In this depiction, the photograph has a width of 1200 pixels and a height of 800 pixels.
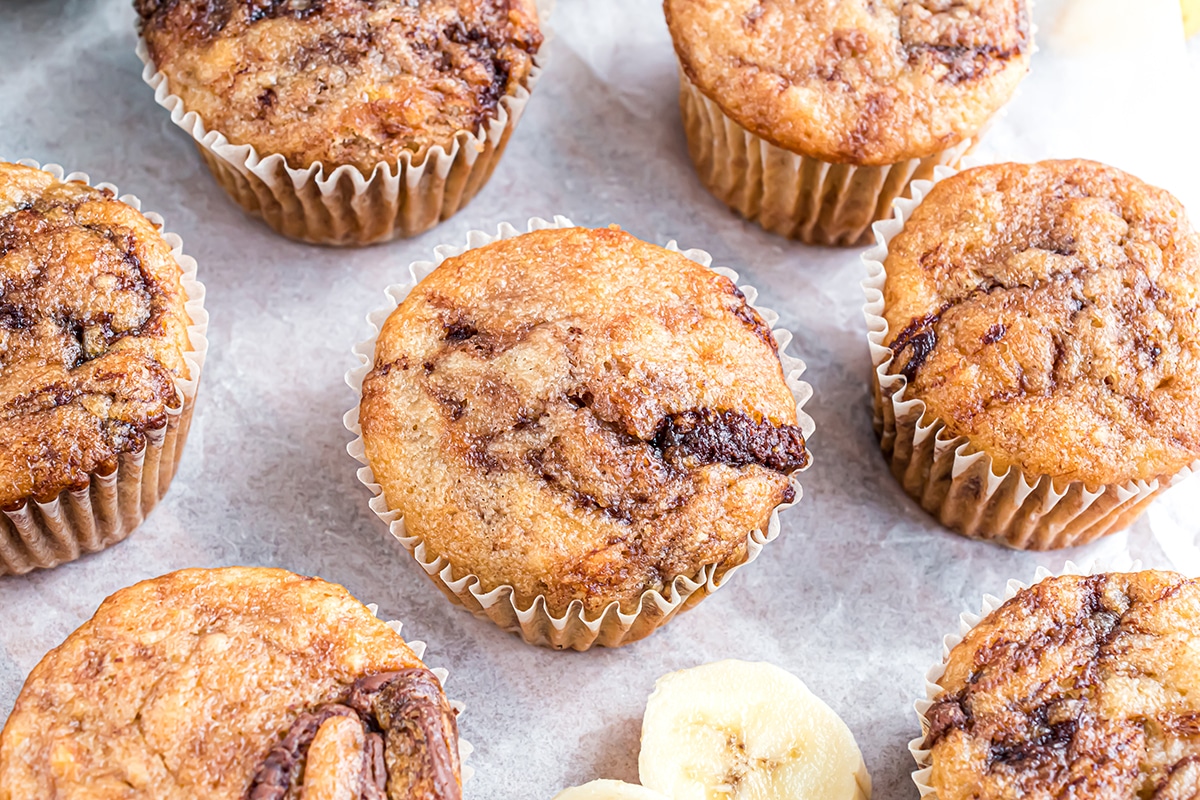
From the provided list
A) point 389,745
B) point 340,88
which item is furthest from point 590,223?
point 389,745

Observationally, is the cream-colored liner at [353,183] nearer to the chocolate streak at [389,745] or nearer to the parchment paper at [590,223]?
the parchment paper at [590,223]

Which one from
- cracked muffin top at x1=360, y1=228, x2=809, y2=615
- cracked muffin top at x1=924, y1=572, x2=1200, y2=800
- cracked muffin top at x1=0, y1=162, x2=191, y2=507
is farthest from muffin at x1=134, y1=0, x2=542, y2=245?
cracked muffin top at x1=924, y1=572, x2=1200, y2=800

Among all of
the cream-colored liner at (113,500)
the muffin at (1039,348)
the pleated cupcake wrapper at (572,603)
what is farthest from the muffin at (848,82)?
the cream-colored liner at (113,500)

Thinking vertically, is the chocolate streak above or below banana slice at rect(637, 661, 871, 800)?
above

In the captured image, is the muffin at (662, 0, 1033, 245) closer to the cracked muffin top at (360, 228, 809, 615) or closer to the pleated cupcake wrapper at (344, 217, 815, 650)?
the pleated cupcake wrapper at (344, 217, 815, 650)

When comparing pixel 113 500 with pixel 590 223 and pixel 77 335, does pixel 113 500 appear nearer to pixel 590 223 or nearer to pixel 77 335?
pixel 77 335
